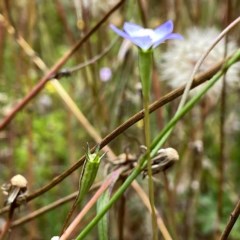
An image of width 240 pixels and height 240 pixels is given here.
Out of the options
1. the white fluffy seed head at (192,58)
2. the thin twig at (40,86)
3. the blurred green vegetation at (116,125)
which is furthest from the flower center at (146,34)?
the white fluffy seed head at (192,58)

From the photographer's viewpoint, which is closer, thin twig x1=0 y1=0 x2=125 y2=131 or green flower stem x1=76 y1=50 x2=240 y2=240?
green flower stem x1=76 y1=50 x2=240 y2=240

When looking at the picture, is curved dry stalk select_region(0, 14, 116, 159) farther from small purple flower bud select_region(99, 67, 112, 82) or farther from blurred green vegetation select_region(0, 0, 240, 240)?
small purple flower bud select_region(99, 67, 112, 82)

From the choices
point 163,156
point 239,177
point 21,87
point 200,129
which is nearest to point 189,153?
point 200,129

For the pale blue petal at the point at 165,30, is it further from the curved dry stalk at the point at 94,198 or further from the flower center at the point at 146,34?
the curved dry stalk at the point at 94,198

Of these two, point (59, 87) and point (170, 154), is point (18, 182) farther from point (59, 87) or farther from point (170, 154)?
point (59, 87)

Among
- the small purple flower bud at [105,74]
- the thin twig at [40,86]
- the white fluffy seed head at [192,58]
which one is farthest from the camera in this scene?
the small purple flower bud at [105,74]

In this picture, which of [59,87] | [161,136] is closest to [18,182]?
[161,136]

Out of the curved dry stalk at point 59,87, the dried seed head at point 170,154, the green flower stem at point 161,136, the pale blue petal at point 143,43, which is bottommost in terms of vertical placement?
the green flower stem at point 161,136

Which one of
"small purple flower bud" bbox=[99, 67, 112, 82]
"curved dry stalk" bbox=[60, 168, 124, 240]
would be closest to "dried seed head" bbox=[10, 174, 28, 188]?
"curved dry stalk" bbox=[60, 168, 124, 240]
